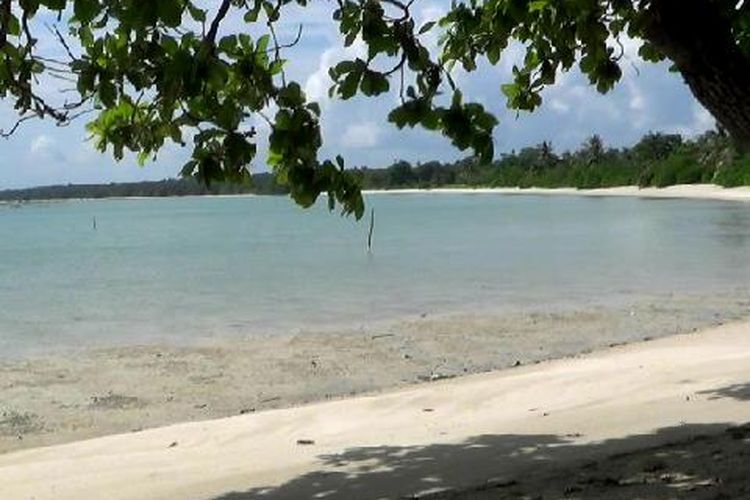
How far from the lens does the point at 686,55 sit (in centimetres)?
424

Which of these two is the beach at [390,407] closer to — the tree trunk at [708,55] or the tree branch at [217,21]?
the tree trunk at [708,55]

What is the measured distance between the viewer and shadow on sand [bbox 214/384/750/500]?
529cm

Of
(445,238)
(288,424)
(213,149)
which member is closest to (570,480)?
(213,149)

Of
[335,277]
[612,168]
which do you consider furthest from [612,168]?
[335,277]

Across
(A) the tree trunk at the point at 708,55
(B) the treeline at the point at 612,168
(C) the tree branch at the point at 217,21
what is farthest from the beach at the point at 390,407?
(B) the treeline at the point at 612,168

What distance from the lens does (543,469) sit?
20.3 ft

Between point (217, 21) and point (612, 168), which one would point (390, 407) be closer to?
point (217, 21)

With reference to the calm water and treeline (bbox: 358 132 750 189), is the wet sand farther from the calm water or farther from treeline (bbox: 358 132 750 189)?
treeline (bbox: 358 132 750 189)

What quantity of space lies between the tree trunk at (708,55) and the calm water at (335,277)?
1464cm

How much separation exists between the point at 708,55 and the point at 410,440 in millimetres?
4395

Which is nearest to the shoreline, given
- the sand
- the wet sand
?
the sand

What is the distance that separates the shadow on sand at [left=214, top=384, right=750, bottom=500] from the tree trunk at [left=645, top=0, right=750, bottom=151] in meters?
1.70

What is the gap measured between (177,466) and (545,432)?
2.56 metres

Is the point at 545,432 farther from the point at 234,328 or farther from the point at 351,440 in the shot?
the point at 234,328
